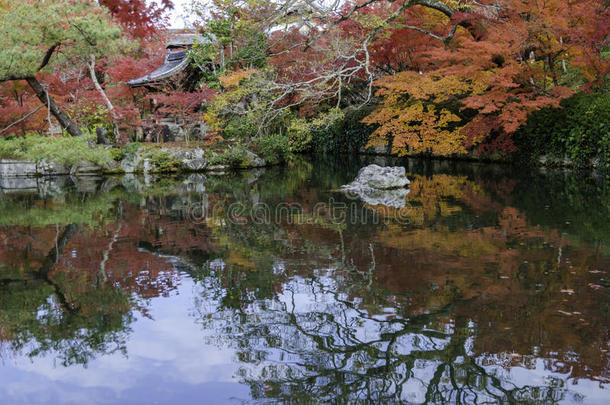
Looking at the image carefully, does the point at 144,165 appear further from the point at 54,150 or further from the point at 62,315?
the point at 62,315

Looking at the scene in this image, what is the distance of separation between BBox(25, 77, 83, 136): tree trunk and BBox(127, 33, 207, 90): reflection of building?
111 inches

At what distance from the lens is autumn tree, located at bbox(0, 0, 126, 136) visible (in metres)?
14.3

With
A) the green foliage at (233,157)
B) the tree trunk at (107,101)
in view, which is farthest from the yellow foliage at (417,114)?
the tree trunk at (107,101)

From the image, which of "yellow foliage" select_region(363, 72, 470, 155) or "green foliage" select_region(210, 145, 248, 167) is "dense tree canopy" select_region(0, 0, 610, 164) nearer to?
"yellow foliage" select_region(363, 72, 470, 155)

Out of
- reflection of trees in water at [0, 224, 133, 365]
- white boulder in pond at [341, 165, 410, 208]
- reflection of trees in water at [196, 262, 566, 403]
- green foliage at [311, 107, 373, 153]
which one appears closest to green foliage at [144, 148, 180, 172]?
white boulder in pond at [341, 165, 410, 208]

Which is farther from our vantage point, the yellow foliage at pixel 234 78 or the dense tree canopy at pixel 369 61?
the yellow foliage at pixel 234 78

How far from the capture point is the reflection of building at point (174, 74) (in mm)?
18766

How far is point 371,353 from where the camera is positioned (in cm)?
366

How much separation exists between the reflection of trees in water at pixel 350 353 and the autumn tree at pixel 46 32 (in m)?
12.5

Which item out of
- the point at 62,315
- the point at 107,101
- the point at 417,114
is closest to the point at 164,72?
the point at 107,101

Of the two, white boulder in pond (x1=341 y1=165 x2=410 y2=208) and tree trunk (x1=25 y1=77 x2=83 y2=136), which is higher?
tree trunk (x1=25 y1=77 x2=83 y2=136)

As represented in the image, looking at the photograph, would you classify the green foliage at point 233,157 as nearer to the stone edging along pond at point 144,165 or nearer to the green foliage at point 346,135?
the stone edging along pond at point 144,165

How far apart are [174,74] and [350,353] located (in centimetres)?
1694

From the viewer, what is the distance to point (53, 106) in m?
17.2
